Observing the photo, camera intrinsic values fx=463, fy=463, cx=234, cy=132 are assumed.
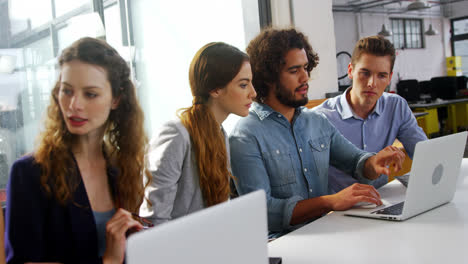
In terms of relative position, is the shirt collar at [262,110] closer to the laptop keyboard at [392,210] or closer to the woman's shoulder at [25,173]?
the laptop keyboard at [392,210]

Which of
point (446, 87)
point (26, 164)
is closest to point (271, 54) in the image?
point (26, 164)

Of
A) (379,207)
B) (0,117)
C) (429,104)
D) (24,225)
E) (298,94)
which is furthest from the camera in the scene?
(429,104)

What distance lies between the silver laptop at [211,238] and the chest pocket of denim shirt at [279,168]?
1.08 m

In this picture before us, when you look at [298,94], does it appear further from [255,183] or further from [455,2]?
[455,2]

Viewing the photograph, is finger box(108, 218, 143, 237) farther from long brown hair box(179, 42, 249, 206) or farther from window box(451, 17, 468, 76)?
window box(451, 17, 468, 76)

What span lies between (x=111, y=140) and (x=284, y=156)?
893mm

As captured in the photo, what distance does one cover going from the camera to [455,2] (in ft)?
47.9

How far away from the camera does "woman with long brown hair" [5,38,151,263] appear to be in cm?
112

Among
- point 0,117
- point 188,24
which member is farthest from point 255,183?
point 188,24

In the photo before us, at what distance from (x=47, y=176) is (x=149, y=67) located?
3.50 metres

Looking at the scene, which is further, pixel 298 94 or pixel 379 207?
pixel 298 94

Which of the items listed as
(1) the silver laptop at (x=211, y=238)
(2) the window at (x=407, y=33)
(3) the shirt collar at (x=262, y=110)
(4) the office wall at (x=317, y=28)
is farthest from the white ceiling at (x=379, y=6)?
(1) the silver laptop at (x=211, y=238)

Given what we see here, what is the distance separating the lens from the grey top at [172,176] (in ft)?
5.08

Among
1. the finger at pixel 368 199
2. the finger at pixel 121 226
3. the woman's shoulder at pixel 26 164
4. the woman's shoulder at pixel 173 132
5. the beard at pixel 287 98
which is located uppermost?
the beard at pixel 287 98
